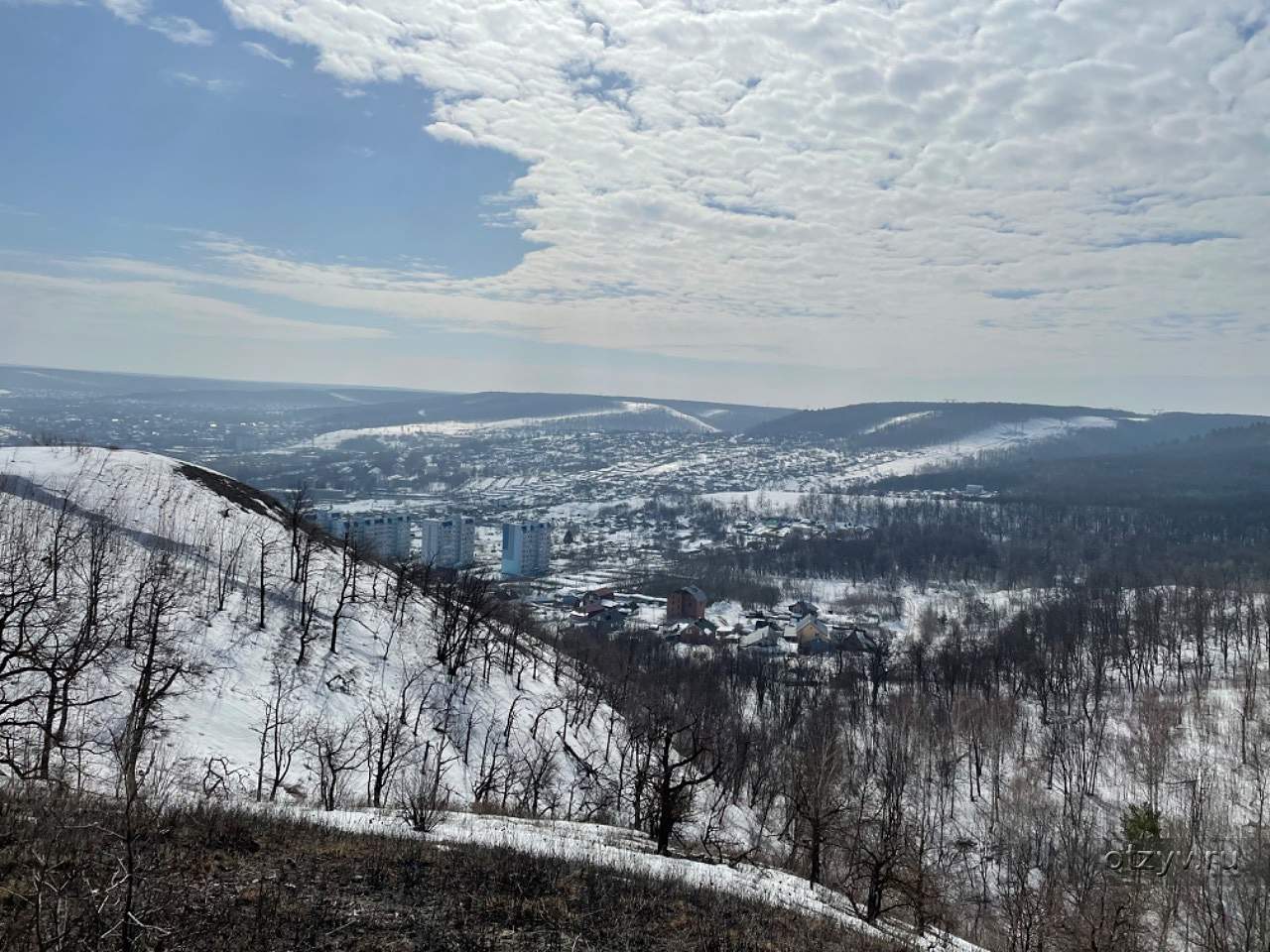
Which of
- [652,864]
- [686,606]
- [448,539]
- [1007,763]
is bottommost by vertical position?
[686,606]

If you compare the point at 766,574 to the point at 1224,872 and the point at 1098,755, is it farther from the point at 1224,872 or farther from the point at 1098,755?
the point at 1224,872

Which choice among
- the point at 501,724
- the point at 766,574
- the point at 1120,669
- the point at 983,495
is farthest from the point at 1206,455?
the point at 501,724

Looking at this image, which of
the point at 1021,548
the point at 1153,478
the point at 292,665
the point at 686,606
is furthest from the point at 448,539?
the point at 1153,478

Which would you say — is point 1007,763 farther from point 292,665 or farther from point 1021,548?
point 1021,548

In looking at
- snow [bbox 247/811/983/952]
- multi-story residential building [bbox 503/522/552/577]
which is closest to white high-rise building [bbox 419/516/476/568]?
multi-story residential building [bbox 503/522/552/577]

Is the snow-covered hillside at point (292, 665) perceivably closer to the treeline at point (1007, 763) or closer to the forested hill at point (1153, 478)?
the treeline at point (1007, 763)

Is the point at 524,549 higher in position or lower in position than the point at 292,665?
lower
